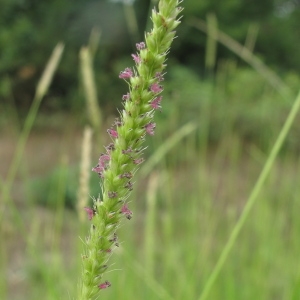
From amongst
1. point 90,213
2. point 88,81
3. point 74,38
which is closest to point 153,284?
point 88,81

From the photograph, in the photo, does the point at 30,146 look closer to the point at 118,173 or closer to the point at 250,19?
the point at 250,19

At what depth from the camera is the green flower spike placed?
0.31 m

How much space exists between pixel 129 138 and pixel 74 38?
8.76m

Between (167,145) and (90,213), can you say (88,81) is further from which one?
(90,213)

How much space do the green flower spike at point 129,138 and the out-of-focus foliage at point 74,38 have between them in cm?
779

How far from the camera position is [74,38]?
8.88 meters

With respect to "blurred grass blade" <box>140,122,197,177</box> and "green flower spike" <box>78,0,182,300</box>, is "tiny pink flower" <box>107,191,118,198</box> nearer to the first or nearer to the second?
"green flower spike" <box>78,0,182,300</box>

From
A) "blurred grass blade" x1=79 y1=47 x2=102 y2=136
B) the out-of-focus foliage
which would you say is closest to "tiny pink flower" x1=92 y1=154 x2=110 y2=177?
"blurred grass blade" x1=79 y1=47 x2=102 y2=136

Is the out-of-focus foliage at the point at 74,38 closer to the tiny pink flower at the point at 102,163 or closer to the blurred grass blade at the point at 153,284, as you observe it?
the blurred grass blade at the point at 153,284

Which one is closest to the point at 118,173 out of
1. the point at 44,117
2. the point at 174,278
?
the point at 174,278

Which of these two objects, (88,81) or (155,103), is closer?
(155,103)

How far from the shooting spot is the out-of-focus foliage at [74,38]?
852 cm

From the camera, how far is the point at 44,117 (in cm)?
842

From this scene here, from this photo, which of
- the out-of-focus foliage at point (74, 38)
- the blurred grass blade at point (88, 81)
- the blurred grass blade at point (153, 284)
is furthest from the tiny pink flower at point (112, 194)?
the out-of-focus foliage at point (74, 38)
